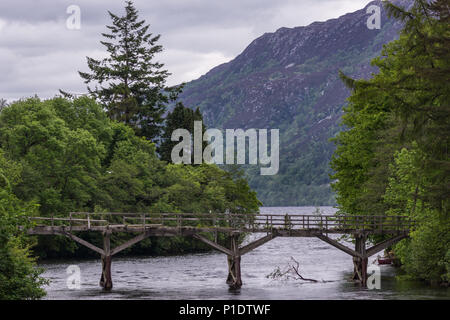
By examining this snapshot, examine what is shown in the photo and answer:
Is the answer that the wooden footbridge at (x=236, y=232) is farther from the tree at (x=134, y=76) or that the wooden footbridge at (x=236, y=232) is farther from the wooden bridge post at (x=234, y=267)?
the tree at (x=134, y=76)

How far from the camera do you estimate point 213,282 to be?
164ft

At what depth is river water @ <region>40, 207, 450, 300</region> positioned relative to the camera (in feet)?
138

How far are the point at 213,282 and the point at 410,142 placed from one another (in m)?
15.6

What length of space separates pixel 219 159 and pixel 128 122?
15615mm

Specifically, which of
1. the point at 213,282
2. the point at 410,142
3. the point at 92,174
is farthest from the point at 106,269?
the point at 92,174

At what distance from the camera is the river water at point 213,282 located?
138ft

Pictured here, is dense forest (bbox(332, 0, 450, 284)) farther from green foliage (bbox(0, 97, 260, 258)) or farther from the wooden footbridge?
green foliage (bbox(0, 97, 260, 258))

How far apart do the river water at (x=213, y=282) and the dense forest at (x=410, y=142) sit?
3.19m

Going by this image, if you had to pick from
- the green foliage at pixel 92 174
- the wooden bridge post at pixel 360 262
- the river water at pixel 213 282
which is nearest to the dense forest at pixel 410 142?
the wooden bridge post at pixel 360 262

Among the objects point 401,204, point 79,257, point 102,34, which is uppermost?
point 102,34

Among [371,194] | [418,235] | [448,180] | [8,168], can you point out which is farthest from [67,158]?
[448,180]

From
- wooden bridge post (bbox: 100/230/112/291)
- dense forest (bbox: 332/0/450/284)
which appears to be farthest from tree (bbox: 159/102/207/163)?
wooden bridge post (bbox: 100/230/112/291)

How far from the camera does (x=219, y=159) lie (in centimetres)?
10856
